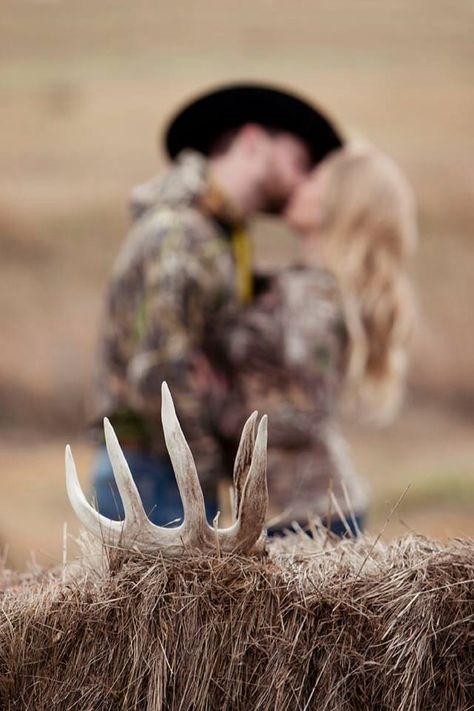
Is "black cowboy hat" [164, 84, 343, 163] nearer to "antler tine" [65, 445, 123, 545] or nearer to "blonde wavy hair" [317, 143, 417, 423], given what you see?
"blonde wavy hair" [317, 143, 417, 423]

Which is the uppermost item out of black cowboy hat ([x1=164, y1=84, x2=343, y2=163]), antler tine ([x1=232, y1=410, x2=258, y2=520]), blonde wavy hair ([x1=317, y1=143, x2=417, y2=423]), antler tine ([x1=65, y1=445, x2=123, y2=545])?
black cowboy hat ([x1=164, y1=84, x2=343, y2=163])

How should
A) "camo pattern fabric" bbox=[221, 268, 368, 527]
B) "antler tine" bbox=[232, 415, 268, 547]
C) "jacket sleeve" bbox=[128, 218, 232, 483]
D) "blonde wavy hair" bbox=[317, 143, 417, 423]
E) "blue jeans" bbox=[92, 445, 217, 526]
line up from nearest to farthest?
1. "antler tine" bbox=[232, 415, 268, 547]
2. "blue jeans" bbox=[92, 445, 217, 526]
3. "jacket sleeve" bbox=[128, 218, 232, 483]
4. "camo pattern fabric" bbox=[221, 268, 368, 527]
5. "blonde wavy hair" bbox=[317, 143, 417, 423]

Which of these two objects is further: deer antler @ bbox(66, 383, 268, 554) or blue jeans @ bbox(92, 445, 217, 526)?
blue jeans @ bbox(92, 445, 217, 526)

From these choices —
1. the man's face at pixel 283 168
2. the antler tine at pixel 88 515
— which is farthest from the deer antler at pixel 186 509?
the man's face at pixel 283 168

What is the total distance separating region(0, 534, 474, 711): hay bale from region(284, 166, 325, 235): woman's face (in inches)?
129

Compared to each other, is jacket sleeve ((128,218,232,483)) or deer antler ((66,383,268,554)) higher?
jacket sleeve ((128,218,232,483))

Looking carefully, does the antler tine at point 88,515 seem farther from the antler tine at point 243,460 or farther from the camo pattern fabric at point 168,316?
the camo pattern fabric at point 168,316

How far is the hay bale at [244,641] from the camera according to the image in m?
2.16

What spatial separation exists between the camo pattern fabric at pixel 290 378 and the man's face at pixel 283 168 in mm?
464

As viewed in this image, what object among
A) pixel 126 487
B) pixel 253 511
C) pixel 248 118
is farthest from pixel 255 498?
pixel 248 118

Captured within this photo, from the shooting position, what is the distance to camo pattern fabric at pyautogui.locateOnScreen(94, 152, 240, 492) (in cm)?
462

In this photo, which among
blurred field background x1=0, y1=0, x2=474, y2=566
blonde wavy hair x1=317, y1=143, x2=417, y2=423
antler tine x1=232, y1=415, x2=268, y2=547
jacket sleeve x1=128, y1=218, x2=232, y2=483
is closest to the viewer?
antler tine x1=232, y1=415, x2=268, y2=547

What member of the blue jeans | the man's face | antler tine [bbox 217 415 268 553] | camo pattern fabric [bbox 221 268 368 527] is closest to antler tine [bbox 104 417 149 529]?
antler tine [bbox 217 415 268 553]

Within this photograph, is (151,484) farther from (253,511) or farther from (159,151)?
(159,151)
